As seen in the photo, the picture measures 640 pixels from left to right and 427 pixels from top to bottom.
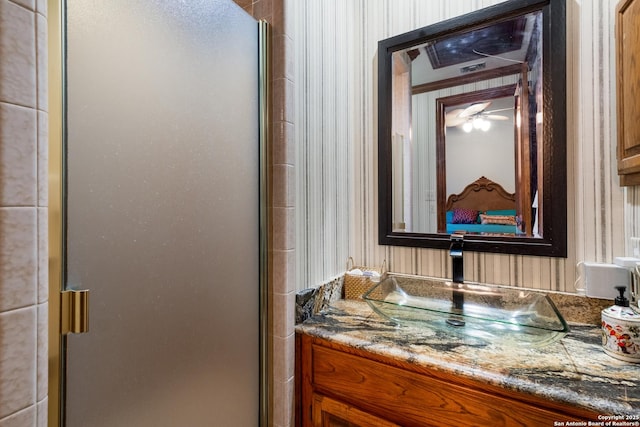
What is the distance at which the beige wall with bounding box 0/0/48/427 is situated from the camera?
46 cm

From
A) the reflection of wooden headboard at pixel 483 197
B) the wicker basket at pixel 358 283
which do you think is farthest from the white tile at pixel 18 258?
the reflection of wooden headboard at pixel 483 197

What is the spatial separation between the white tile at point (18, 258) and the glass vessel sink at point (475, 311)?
930mm

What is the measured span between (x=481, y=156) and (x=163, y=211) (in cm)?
123

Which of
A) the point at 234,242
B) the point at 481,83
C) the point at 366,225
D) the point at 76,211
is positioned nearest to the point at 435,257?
the point at 366,225

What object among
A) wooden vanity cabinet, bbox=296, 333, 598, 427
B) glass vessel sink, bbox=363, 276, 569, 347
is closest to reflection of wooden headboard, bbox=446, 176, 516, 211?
glass vessel sink, bbox=363, 276, 569, 347

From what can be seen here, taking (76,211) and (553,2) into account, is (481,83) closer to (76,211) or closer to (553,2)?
(553,2)

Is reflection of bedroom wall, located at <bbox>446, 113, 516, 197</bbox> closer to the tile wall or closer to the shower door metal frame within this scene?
the tile wall

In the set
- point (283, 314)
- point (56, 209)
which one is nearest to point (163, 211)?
point (56, 209)

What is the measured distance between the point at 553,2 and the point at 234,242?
145cm

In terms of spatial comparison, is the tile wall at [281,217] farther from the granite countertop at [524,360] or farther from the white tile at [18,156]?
the white tile at [18,156]

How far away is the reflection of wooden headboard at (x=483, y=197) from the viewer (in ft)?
4.05

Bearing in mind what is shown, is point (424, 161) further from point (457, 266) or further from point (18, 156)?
point (18, 156)

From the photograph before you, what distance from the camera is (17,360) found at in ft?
1.55

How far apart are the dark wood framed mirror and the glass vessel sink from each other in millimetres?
184
